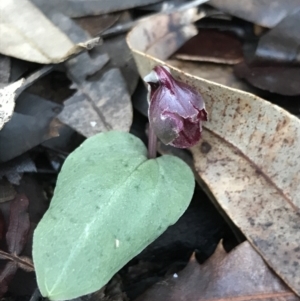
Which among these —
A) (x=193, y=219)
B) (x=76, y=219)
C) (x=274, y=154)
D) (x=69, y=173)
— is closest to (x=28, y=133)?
(x=69, y=173)

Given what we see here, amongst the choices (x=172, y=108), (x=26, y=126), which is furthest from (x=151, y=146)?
(x=26, y=126)

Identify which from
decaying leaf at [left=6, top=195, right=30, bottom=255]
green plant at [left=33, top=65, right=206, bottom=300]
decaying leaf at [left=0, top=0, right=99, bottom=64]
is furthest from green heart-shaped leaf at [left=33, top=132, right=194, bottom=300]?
decaying leaf at [left=0, top=0, right=99, bottom=64]

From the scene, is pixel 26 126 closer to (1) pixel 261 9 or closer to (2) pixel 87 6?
(2) pixel 87 6

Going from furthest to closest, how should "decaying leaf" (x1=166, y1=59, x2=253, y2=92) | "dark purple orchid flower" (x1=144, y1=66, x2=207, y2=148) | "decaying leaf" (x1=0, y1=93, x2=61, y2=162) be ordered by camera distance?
"decaying leaf" (x1=166, y1=59, x2=253, y2=92), "decaying leaf" (x1=0, y1=93, x2=61, y2=162), "dark purple orchid flower" (x1=144, y1=66, x2=207, y2=148)

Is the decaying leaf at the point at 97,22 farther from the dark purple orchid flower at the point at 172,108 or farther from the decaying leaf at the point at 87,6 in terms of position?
the dark purple orchid flower at the point at 172,108

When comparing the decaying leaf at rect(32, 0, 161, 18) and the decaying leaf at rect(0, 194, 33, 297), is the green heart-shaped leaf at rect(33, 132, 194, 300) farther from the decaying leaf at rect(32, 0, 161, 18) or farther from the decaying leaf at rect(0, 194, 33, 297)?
the decaying leaf at rect(32, 0, 161, 18)

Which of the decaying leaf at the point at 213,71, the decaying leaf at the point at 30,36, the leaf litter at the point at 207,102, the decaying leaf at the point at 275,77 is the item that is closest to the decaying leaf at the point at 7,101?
the leaf litter at the point at 207,102
